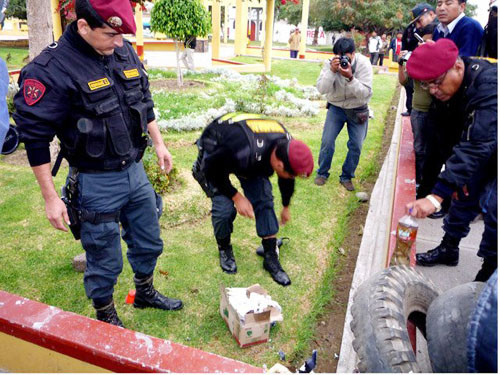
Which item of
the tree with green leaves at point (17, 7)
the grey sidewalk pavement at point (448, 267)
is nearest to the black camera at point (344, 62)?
the grey sidewalk pavement at point (448, 267)

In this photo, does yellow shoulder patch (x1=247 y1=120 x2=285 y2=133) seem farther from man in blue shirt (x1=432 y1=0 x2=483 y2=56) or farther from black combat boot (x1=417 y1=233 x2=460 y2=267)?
man in blue shirt (x1=432 y1=0 x2=483 y2=56)

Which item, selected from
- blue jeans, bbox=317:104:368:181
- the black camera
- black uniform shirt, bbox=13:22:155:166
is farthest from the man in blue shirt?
black uniform shirt, bbox=13:22:155:166

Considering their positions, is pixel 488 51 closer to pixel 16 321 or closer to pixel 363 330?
pixel 363 330

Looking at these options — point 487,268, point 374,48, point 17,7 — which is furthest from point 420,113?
point 17,7

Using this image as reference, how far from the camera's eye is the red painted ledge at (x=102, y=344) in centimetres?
205

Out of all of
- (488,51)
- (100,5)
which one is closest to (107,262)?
(100,5)

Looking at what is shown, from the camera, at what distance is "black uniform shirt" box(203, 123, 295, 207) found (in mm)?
3072

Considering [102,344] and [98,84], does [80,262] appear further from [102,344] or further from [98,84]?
[98,84]

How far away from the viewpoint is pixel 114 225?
2.80 metres

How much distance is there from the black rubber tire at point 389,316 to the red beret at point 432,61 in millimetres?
1348

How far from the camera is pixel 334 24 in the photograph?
138 ft

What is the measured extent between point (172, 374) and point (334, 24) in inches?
1763

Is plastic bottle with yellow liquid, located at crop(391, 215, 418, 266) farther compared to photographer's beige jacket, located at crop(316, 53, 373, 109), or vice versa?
photographer's beige jacket, located at crop(316, 53, 373, 109)

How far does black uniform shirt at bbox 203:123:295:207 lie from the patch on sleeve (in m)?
1.25
